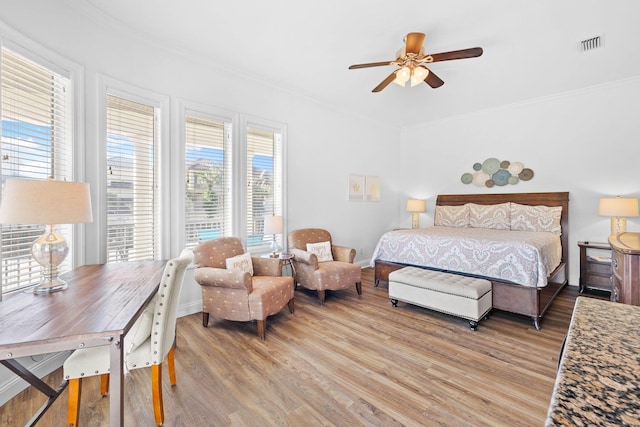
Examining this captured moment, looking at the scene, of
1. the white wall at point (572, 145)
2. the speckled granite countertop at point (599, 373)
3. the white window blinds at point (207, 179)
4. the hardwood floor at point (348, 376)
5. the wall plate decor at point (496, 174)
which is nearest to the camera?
the speckled granite countertop at point (599, 373)

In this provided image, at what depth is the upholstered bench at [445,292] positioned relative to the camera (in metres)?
2.87

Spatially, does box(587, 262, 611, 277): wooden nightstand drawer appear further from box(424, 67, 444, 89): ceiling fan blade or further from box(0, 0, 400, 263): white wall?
box(424, 67, 444, 89): ceiling fan blade

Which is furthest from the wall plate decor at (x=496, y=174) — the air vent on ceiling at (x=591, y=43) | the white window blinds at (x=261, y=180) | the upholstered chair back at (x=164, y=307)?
the upholstered chair back at (x=164, y=307)

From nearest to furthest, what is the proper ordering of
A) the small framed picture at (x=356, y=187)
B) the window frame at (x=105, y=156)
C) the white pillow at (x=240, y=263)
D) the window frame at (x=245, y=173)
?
1. the window frame at (x=105, y=156)
2. the white pillow at (x=240, y=263)
3. the window frame at (x=245, y=173)
4. the small framed picture at (x=356, y=187)

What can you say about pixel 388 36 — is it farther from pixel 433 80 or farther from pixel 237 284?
pixel 237 284

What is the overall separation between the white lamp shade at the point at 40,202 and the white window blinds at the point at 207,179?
1.54 metres

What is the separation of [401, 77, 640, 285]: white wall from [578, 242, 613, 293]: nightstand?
234mm

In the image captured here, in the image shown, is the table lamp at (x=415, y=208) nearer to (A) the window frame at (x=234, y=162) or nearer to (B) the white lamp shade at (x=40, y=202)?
(A) the window frame at (x=234, y=162)

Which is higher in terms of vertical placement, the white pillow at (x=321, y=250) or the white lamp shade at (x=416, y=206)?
the white lamp shade at (x=416, y=206)

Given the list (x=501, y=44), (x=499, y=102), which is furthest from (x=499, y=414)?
(x=499, y=102)

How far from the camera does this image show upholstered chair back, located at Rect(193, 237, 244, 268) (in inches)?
118

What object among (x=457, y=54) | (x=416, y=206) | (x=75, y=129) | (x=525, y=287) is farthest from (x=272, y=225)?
(x=416, y=206)

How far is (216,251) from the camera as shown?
3152mm

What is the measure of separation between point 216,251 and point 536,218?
4.67 metres
